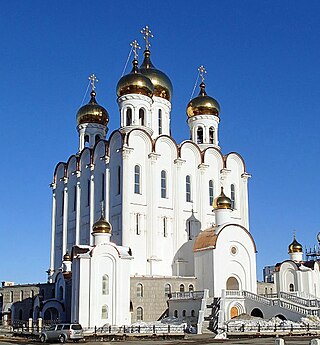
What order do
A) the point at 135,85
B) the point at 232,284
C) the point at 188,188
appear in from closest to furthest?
the point at 232,284, the point at 188,188, the point at 135,85

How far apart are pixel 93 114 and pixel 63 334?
2728 cm

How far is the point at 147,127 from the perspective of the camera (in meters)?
46.4

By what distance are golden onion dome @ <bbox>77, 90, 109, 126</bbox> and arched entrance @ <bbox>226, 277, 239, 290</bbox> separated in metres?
19.9

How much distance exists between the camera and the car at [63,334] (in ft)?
91.5

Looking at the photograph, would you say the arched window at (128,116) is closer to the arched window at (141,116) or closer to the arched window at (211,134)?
the arched window at (141,116)

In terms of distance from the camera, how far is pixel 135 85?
46469 millimetres

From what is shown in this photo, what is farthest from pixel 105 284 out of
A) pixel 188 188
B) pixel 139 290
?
pixel 188 188

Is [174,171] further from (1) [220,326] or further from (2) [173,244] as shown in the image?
(1) [220,326]

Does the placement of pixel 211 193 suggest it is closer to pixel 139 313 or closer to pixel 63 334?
pixel 139 313

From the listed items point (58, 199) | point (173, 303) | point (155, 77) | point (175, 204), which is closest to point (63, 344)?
point (173, 303)

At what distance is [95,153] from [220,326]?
19.7 m

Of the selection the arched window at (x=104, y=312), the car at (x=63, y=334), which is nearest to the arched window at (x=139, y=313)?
the arched window at (x=104, y=312)

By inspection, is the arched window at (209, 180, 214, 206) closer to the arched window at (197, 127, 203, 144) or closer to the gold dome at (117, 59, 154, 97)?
the arched window at (197, 127, 203, 144)

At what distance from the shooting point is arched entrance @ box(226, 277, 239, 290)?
39812 millimetres
